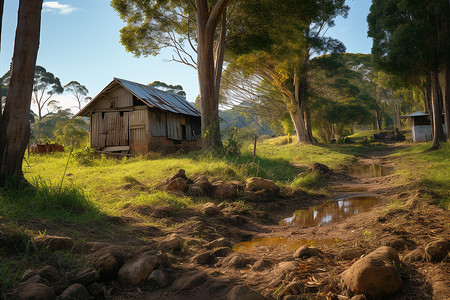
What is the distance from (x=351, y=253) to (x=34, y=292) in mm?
2967

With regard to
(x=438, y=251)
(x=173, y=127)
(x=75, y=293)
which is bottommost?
(x=75, y=293)

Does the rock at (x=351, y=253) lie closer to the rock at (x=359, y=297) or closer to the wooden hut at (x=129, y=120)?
the rock at (x=359, y=297)

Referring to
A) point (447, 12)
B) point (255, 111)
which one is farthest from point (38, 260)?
point (255, 111)

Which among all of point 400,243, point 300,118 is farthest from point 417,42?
point 400,243

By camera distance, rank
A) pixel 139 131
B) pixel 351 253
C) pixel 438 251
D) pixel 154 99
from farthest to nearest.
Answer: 1. pixel 154 99
2. pixel 139 131
3. pixel 351 253
4. pixel 438 251

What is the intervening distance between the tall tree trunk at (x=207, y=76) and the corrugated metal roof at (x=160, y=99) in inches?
161

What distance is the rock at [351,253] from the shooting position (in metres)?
3.21

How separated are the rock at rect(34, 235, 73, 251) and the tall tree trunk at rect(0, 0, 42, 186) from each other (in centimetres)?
291

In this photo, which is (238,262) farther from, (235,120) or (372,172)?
(372,172)

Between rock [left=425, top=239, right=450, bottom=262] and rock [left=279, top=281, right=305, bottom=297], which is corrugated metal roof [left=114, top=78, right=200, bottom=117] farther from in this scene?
rock [left=425, top=239, right=450, bottom=262]

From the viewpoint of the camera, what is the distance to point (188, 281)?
9.68 ft

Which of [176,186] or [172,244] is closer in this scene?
[172,244]

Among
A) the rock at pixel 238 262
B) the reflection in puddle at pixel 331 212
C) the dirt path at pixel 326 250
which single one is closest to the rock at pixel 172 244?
the dirt path at pixel 326 250

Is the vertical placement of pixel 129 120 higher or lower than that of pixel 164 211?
higher
